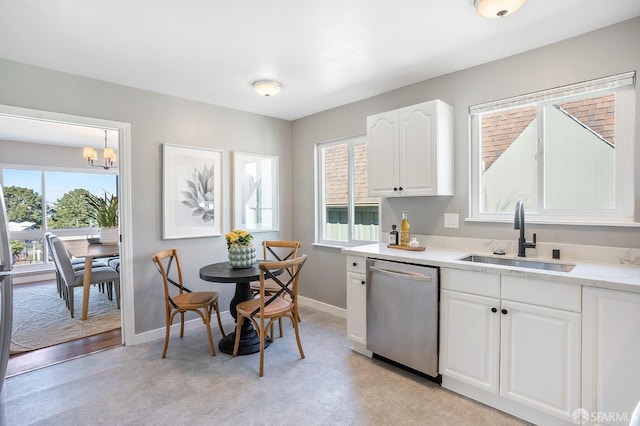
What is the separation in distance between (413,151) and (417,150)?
0.12 feet

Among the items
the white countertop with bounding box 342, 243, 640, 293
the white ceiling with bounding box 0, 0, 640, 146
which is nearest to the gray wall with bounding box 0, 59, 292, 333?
the white ceiling with bounding box 0, 0, 640, 146

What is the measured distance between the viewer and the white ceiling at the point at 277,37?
188cm

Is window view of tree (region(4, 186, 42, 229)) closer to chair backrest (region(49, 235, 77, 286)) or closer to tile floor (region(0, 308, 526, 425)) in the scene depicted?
chair backrest (region(49, 235, 77, 286))

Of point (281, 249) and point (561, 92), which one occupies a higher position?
point (561, 92)

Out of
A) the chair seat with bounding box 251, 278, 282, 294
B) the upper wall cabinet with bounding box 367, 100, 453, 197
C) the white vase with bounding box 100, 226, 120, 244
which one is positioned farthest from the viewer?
the white vase with bounding box 100, 226, 120, 244

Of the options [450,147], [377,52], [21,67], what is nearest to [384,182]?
[450,147]

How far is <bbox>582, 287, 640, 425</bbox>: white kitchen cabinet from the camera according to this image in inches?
62.4

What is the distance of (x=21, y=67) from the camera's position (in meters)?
2.54

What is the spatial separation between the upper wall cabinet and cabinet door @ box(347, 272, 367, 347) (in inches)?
32.6

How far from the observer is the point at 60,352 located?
9.66 ft

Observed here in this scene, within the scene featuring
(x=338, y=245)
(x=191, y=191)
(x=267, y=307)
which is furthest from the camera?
(x=338, y=245)

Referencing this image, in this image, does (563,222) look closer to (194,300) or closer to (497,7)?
(497,7)

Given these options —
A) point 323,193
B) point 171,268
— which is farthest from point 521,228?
point 171,268

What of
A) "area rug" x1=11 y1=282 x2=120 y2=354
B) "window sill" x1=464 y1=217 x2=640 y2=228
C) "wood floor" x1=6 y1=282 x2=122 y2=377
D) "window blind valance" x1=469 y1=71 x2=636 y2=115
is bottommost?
"wood floor" x1=6 y1=282 x2=122 y2=377
